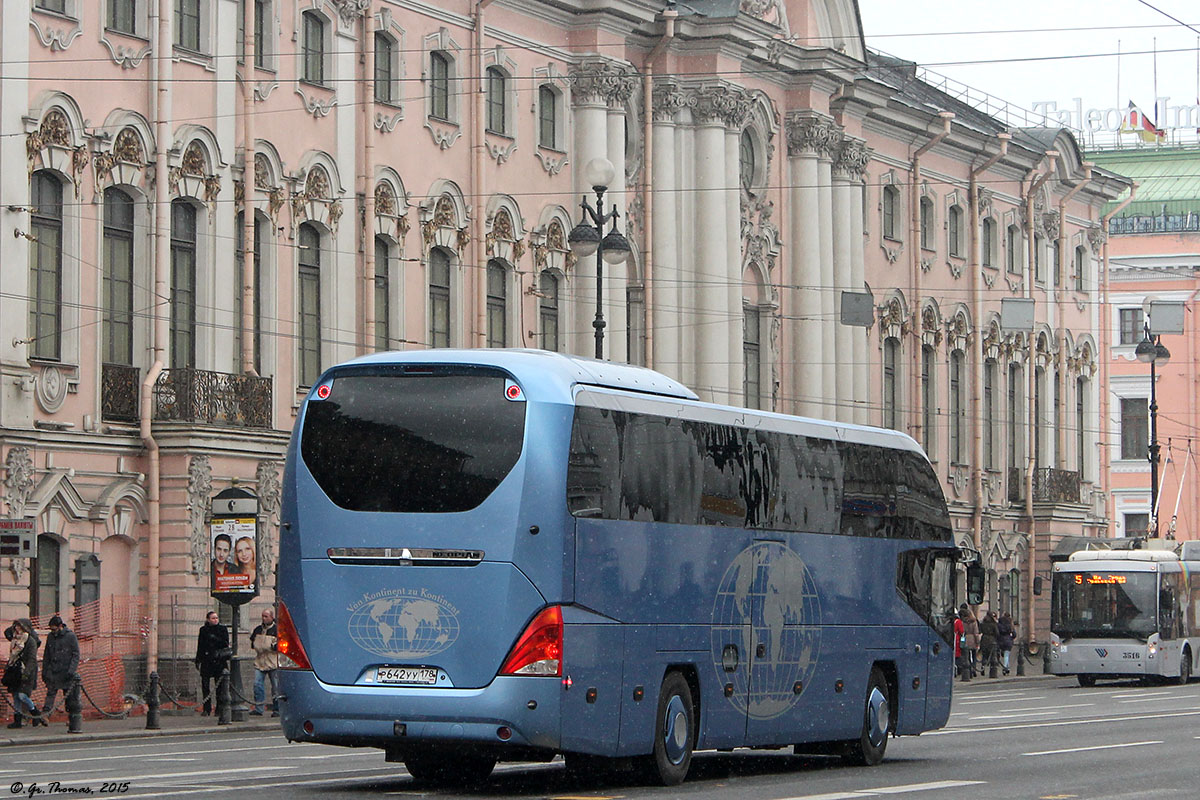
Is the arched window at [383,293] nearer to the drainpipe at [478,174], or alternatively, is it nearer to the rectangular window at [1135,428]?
the drainpipe at [478,174]

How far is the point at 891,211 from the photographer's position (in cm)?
5681

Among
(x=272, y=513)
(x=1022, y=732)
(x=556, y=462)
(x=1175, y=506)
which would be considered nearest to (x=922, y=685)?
(x=1022, y=732)

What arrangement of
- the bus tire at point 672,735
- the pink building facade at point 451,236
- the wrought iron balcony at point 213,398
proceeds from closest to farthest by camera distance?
1. the bus tire at point 672,735
2. the pink building facade at point 451,236
3. the wrought iron balcony at point 213,398

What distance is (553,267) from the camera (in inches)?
1747

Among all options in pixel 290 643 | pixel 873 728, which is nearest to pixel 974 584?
pixel 873 728

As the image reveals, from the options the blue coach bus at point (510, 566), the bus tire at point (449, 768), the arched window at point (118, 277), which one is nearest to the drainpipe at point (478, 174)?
the arched window at point (118, 277)

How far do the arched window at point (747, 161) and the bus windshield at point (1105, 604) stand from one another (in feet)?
34.0

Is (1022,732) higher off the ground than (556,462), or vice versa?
(556,462)

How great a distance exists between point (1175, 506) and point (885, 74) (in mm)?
32139

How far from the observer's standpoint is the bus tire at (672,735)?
18.5m

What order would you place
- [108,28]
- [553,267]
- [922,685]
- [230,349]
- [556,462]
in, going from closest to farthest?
[556,462], [922,685], [108,28], [230,349], [553,267]

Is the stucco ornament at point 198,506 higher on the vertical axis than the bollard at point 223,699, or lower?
higher

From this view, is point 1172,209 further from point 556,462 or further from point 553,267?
point 556,462

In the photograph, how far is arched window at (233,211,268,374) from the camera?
3625 cm
